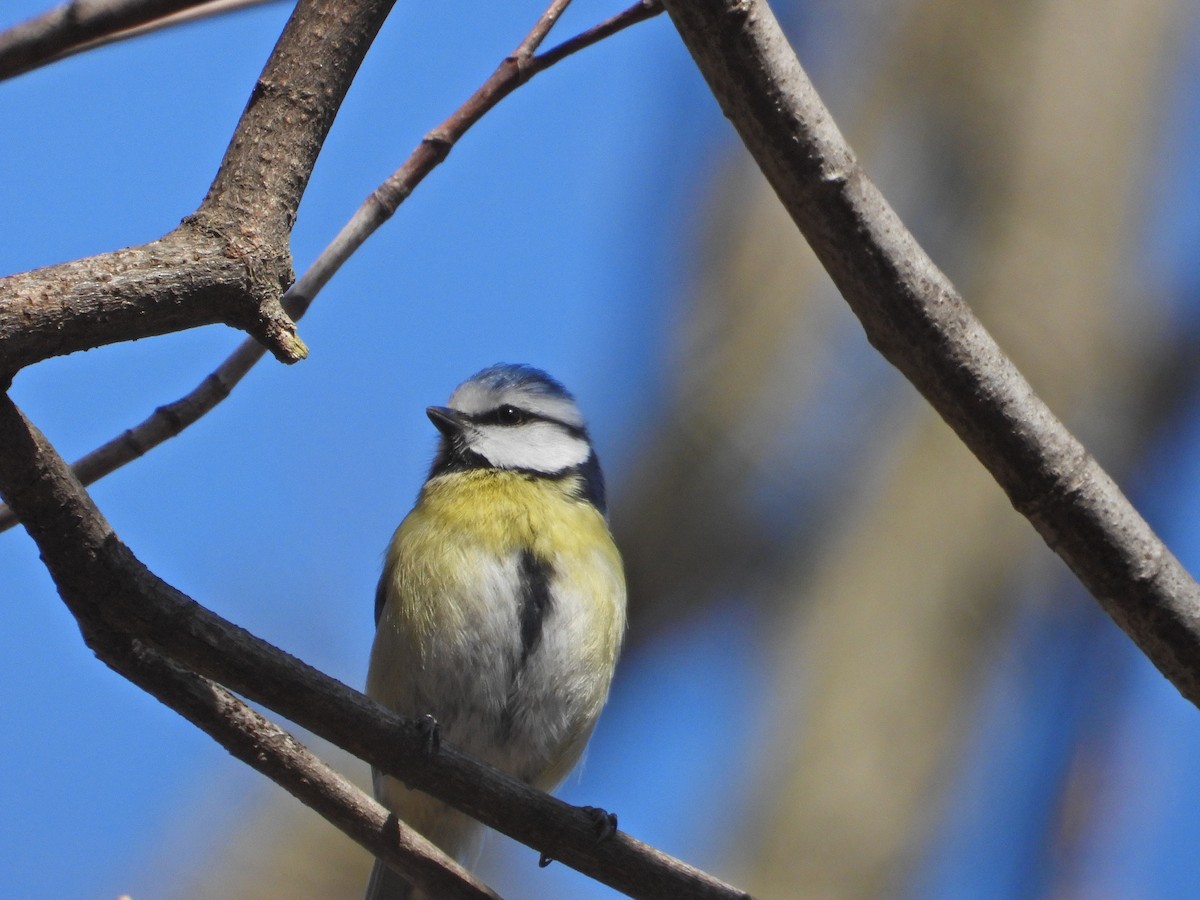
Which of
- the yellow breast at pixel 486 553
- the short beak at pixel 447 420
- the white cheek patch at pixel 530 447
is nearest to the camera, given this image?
the yellow breast at pixel 486 553

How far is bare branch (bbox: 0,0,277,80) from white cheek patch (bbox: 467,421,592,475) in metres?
2.08

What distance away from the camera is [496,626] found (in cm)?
362

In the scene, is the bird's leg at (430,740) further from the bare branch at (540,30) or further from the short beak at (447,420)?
the short beak at (447,420)

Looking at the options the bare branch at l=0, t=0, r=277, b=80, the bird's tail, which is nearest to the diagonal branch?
the bare branch at l=0, t=0, r=277, b=80

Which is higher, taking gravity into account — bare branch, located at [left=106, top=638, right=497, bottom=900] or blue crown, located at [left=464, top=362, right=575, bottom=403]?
blue crown, located at [left=464, top=362, right=575, bottom=403]

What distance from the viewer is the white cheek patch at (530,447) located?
13.7ft

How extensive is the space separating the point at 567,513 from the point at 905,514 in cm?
Result: 337

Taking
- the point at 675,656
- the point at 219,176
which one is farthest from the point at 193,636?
the point at 675,656

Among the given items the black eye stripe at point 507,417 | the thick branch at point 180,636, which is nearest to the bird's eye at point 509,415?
the black eye stripe at point 507,417

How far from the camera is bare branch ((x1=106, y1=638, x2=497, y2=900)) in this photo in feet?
7.39

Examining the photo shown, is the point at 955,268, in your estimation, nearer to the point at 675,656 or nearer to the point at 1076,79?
the point at 1076,79

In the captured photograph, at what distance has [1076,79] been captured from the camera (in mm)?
7055

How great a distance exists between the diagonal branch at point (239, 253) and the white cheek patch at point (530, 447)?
2.15 metres

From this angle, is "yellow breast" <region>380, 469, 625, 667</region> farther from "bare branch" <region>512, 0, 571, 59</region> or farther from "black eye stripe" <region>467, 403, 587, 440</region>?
"bare branch" <region>512, 0, 571, 59</region>
